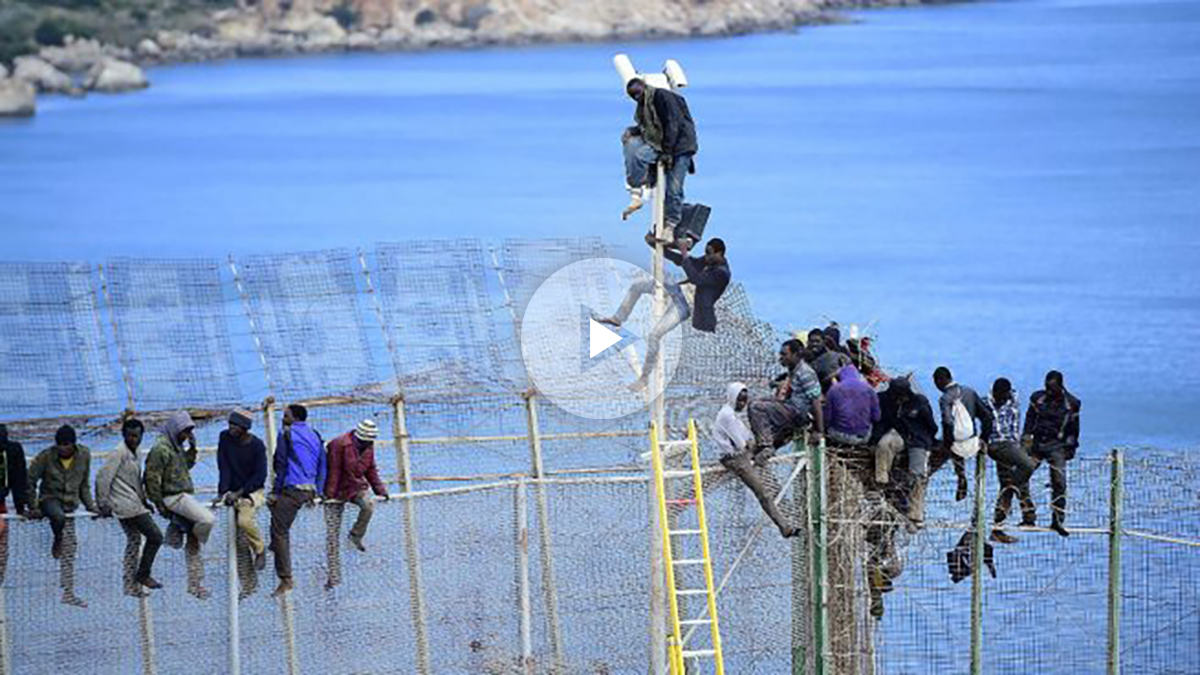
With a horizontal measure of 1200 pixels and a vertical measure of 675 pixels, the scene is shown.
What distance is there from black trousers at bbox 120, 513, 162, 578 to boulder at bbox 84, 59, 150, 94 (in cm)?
16755

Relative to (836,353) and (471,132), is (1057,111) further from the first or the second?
(836,353)

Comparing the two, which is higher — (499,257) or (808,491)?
(499,257)

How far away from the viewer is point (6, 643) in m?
23.0

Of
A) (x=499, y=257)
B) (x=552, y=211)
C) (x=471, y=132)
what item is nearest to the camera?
(x=499, y=257)

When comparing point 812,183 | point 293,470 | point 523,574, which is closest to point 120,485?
point 293,470

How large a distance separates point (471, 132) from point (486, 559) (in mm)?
130728

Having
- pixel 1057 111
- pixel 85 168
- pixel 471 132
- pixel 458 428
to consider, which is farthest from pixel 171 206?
pixel 458 428

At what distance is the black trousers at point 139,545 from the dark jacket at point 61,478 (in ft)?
1.20

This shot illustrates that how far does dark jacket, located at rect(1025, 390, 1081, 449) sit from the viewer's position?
24.7 metres

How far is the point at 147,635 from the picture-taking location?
23.5 metres

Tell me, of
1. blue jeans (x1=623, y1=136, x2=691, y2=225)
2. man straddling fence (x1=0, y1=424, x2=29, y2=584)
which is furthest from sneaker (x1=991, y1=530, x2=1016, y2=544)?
man straddling fence (x1=0, y1=424, x2=29, y2=584)

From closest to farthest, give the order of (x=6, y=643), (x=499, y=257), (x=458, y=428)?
(x=6, y=643) < (x=499, y=257) < (x=458, y=428)

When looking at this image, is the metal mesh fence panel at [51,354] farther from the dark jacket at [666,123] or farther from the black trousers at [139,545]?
the dark jacket at [666,123]

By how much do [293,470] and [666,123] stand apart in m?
4.29
